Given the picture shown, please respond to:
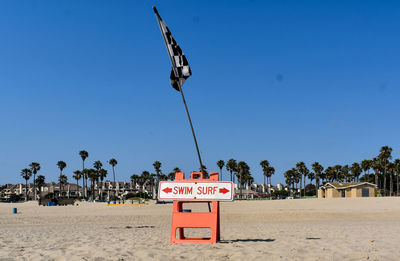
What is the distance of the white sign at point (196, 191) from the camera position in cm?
998

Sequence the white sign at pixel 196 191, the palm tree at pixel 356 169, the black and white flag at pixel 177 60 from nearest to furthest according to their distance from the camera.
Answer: the white sign at pixel 196 191 < the black and white flag at pixel 177 60 < the palm tree at pixel 356 169

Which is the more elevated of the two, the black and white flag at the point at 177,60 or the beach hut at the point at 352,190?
the black and white flag at the point at 177,60

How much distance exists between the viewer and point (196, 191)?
10.1 m

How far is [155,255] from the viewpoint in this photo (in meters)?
8.16

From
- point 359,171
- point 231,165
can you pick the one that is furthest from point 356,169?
point 231,165

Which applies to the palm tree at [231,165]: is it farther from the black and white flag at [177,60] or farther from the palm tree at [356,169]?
the black and white flag at [177,60]

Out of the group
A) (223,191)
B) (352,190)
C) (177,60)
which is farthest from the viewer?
(352,190)

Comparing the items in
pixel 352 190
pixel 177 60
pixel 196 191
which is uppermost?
pixel 177 60

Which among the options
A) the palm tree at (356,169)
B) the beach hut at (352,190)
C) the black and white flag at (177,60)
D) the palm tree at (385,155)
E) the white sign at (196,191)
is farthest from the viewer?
the palm tree at (356,169)

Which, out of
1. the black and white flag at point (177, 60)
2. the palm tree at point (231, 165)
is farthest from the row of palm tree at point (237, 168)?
the black and white flag at point (177, 60)

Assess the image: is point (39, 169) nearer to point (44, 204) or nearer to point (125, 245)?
point (44, 204)

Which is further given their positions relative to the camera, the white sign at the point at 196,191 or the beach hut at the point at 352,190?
the beach hut at the point at 352,190

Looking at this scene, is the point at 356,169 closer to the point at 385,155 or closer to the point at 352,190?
the point at 385,155

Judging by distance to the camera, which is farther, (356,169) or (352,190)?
(356,169)
